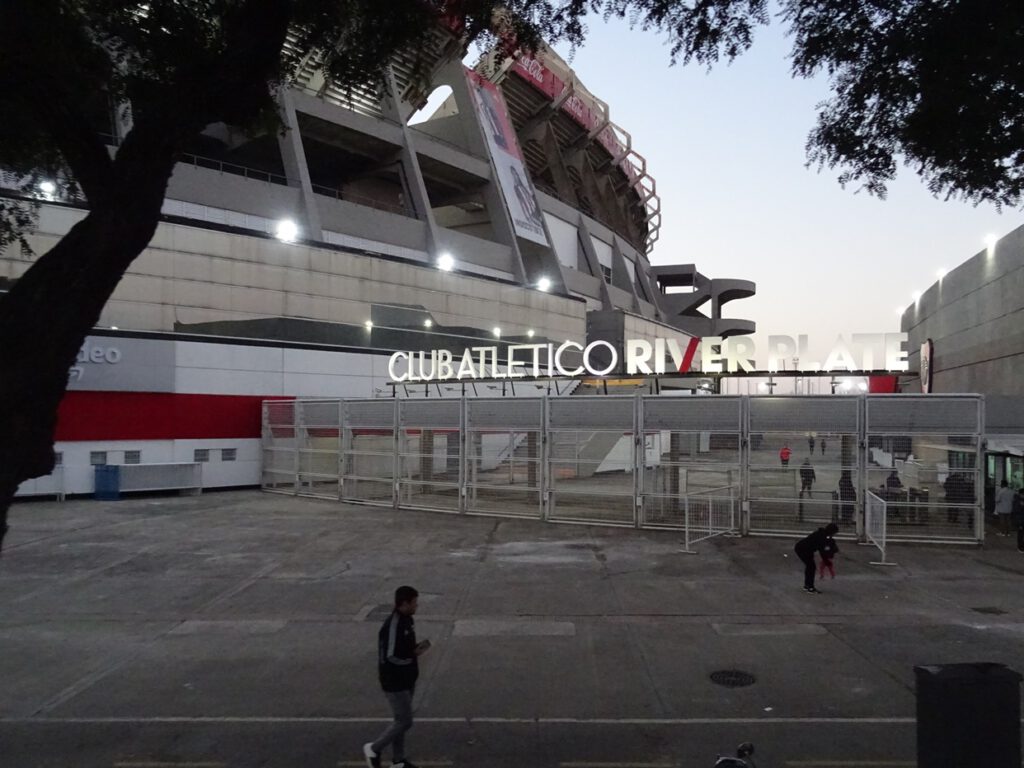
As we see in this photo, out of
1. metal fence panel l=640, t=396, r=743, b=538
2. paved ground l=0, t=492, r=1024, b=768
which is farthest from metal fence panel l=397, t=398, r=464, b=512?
metal fence panel l=640, t=396, r=743, b=538

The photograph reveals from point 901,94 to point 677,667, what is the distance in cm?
709

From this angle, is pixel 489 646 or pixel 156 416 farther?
pixel 156 416

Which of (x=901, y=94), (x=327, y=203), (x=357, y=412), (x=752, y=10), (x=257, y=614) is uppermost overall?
(x=327, y=203)

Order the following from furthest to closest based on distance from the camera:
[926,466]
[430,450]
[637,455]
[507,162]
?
[507,162] < [430,450] < [637,455] < [926,466]

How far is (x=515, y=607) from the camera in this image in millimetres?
11656

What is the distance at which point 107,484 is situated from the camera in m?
24.9

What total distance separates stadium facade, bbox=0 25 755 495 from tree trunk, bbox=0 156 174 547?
4352mm

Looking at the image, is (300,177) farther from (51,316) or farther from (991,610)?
(991,610)

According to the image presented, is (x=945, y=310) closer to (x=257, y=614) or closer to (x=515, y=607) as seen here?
(x=515, y=607)

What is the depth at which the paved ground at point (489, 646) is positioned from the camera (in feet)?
22.3

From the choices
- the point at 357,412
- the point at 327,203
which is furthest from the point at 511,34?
the point at 327,203

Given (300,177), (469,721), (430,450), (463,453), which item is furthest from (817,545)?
(300,177)

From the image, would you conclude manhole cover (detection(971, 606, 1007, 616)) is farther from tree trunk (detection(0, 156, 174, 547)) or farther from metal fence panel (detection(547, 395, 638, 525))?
tree trunk (detection(0, 156, 174, 547))

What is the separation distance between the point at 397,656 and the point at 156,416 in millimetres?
23464
